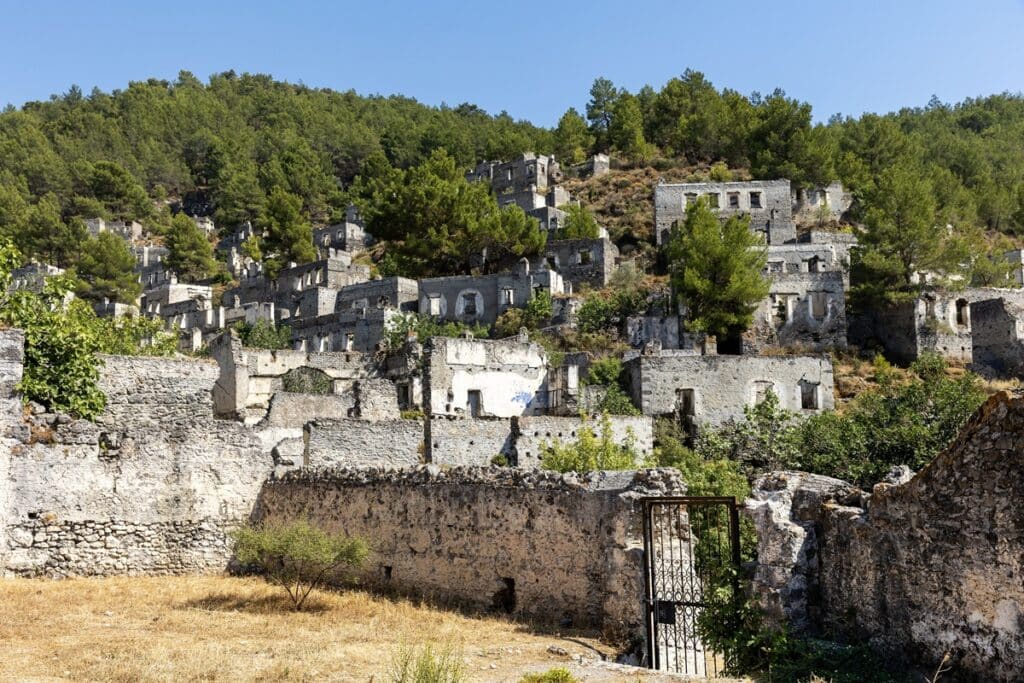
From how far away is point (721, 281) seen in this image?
4253 centimetres

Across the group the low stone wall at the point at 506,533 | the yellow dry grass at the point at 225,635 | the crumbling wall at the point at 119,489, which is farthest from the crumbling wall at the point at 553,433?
the yellow dry grass at the point at 225,635

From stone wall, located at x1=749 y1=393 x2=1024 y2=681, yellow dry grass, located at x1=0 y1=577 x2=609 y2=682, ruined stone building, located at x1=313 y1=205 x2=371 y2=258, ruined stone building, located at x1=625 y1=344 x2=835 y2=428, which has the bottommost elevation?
yellow dry grass, located at x1=0 y1=577 x2=609 y2=682

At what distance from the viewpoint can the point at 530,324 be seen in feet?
147

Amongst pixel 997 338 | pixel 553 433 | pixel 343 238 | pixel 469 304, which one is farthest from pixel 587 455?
pixel 343 238

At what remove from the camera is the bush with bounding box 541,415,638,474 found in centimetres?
2216

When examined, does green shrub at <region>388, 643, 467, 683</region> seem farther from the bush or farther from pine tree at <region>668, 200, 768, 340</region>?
pine tree at <region>668, 200, 768, 340</region>

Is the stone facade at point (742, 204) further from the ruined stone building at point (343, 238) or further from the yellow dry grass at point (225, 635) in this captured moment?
the yellow dry grass at point (225, 635)

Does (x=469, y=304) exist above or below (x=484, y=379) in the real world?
above

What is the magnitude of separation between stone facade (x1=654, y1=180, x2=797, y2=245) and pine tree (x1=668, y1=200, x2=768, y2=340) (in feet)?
38.8

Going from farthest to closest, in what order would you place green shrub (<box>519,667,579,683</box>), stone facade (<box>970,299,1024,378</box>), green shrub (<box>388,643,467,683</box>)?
stone facade (<box>970,299,1024,378</box>) → green shrub (<box>519,667,579,683</box>) → green shrub (<box>388,643,467,683</box>)

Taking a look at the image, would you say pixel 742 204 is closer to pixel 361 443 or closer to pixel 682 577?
pixel 361 443

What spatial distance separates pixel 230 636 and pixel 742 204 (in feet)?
164

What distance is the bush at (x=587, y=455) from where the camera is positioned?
872 inches

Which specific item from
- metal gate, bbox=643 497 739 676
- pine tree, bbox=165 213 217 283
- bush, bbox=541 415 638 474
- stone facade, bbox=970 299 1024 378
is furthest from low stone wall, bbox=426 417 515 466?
pine tree, bbox=165 213 217 283
